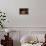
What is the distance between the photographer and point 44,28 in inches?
145

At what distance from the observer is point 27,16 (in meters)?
3.74

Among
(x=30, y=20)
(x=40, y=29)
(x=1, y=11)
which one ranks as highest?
(x=1, y=11)

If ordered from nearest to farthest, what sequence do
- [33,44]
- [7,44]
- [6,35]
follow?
[33,44], [7,44], [6,35]

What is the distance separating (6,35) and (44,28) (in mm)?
1002

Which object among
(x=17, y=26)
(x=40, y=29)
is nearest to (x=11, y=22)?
(x=17, y=26)

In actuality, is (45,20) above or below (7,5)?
below

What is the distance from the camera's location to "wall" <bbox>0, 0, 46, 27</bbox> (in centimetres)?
371

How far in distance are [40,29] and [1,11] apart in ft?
3.69

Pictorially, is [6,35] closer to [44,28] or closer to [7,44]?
[7,44]

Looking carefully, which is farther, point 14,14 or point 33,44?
point 14,14

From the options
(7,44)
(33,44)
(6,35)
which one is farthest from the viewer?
(6,35)

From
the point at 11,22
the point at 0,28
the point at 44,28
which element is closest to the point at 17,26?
the point at 11,22

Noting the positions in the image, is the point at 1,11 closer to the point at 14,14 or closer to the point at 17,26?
the point at 14,14

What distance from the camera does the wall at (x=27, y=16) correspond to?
371cm
